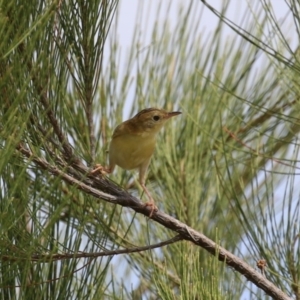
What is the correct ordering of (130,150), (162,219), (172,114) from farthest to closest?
(172,114)
(130,150)
(162,219)

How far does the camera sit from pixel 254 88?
3.04 meters

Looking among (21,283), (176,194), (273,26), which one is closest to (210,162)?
(176,194)

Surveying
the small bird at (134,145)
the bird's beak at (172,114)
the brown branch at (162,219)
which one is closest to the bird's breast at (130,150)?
the small bird at (134,145)

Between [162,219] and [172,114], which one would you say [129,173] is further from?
[162,219]

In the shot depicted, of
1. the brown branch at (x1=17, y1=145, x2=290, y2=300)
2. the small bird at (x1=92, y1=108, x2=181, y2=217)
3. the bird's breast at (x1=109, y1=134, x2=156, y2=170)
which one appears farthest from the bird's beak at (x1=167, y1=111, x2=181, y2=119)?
the brown branch at (x1=17, y1=145, x2=290, y2=300)

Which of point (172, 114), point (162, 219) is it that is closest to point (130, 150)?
point (172, 114)

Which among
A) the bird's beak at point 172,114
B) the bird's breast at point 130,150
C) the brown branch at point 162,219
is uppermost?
the bird's beak at point 172,114

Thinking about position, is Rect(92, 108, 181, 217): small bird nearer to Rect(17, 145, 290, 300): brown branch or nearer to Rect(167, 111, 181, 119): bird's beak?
Rect(167, 111, 181, 119): bird's beak

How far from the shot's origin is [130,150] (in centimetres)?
254

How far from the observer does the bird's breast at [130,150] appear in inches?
99.1

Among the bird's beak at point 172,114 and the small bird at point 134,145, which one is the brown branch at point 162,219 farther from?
the bird's beak at point 172,114

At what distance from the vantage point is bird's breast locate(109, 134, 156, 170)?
2.52 m

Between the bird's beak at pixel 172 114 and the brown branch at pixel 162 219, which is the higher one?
the bird's beak at pixel 172 114

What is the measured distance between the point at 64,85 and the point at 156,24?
1383 millimetres
